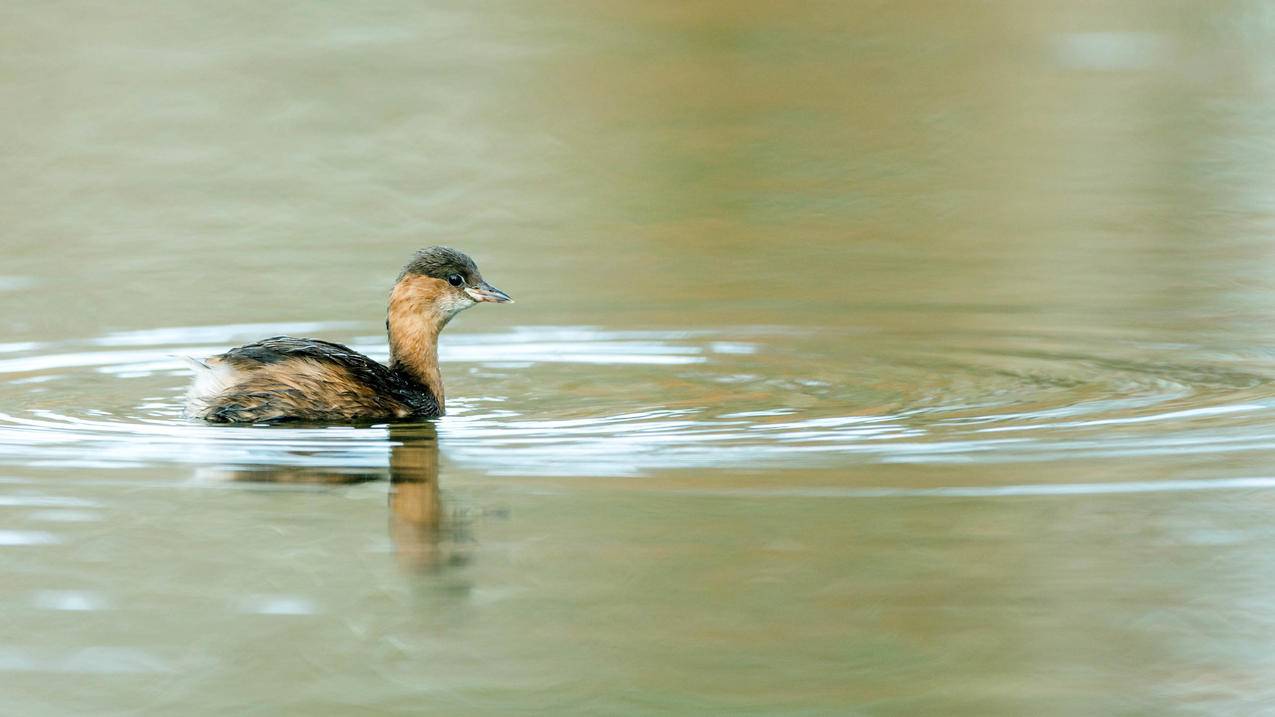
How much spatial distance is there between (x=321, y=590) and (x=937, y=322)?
470 cm

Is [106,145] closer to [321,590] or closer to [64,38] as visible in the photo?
[64,38]

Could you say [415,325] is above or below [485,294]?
below

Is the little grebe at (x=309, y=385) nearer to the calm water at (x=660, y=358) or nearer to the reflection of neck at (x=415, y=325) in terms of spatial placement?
the reflection of neck at (x=415, y=325)

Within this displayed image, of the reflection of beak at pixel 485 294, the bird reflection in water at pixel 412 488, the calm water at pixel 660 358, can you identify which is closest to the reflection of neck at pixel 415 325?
the reflection of beak at pixel 485 294

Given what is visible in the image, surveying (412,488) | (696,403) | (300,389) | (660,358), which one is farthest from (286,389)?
(660,358)

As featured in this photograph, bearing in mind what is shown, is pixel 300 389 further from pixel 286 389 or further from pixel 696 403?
pixel 696 403

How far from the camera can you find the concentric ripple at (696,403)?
715cm

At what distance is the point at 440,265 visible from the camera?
8.65m

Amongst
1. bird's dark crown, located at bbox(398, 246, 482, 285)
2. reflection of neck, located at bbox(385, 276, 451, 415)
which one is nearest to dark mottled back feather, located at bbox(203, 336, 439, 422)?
reflection of neck, located at bbox(385, 276, 451, 415)

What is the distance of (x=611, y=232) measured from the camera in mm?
12672

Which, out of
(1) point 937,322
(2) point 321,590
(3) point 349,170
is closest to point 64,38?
(3) point 349,170

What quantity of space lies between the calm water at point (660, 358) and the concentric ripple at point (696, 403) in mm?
34

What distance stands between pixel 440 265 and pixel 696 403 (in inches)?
49.7

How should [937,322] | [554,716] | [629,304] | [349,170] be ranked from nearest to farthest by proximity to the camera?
[554,716], [937,322], [629,304], [349,170]
